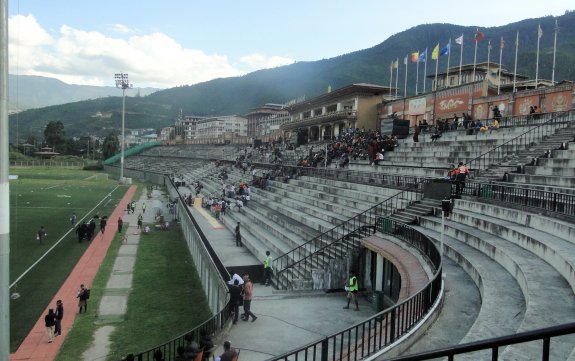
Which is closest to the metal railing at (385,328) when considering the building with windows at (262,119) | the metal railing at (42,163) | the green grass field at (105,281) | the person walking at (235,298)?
the person walking at (235,298)

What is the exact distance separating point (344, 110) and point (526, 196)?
42627 mm

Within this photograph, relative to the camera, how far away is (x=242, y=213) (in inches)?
1281

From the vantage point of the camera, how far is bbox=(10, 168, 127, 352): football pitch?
17.8m

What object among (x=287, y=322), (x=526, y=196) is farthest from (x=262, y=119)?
(x=287, y=322)

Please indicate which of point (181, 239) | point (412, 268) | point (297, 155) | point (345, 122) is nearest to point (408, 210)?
point (412, 268)

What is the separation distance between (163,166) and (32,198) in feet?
149

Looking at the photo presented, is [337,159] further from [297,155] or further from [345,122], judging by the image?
[345,122]

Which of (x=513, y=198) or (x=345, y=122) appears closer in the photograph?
(x=513, y=198)

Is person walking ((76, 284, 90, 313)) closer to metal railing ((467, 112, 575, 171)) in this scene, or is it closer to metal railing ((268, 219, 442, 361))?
metal railing ((268, 219, 442, 361))

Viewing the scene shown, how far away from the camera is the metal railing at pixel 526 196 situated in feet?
44.1

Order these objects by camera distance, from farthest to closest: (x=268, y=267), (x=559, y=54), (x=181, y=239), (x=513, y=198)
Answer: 1. (x=559, y=54)
2. (x=181, y=239)
3. (x=268, y=267)
4. (x=513, y=198)

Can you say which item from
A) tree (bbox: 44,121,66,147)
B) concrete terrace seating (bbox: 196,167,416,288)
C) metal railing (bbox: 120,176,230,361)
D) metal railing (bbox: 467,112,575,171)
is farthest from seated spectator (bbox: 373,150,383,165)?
tree (bbox: 44,121,66,147)

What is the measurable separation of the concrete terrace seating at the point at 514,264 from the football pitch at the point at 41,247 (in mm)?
13380

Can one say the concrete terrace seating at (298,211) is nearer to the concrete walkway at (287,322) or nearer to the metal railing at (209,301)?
the metal railing at (209,301)
